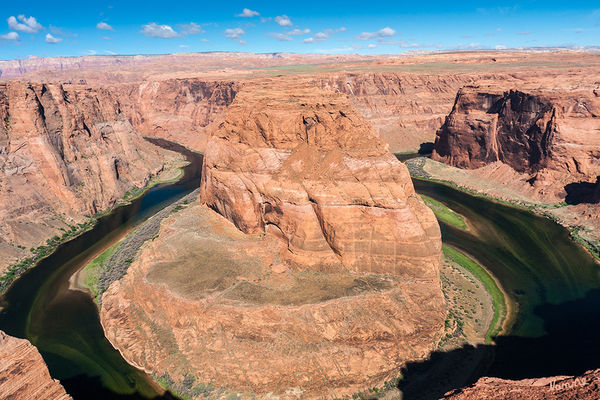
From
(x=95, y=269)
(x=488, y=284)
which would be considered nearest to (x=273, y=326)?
(x=488, y=284)

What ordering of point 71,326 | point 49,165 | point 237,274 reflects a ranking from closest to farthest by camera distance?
1. point 237,274
2. point 71,326
3. point 49,165

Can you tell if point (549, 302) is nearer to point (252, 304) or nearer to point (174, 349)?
point (252, 304)

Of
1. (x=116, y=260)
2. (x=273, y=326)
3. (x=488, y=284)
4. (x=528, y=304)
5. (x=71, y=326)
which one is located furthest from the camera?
(x=116, y=260)

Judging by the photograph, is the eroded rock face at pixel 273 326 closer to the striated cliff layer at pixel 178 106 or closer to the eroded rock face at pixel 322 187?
the eroded rock face at pixel 322 187

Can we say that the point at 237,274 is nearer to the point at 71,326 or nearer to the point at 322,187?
the point at 322,187

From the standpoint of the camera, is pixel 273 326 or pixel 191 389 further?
pixel 273 326

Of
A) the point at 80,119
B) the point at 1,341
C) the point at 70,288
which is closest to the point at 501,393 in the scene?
the point at 1,341
